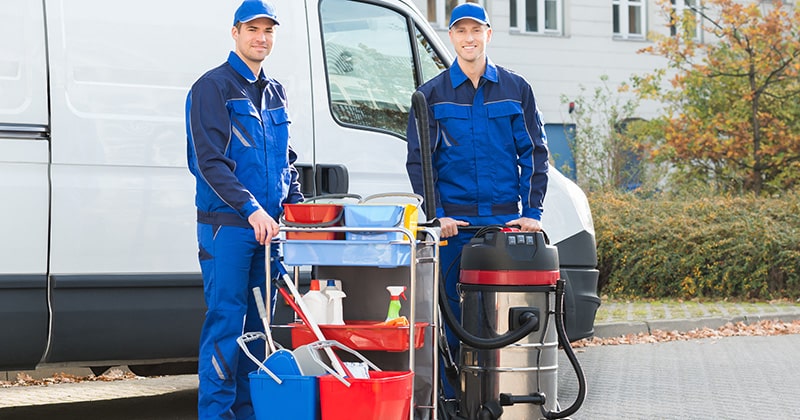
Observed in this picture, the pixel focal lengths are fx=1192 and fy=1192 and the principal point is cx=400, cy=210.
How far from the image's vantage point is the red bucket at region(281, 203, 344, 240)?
4.55 m

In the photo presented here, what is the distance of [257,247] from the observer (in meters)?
5.05

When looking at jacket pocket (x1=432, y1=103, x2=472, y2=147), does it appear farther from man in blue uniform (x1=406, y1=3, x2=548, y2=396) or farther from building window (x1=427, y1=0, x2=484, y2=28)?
building window (x1=427, y1=0, x2=484, y2=28)

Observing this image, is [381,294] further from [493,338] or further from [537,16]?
[537,16]

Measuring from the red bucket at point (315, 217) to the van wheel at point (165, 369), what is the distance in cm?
222

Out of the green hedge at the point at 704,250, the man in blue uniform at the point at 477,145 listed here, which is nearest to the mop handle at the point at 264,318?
the man in blue uniform at the point at 477,145

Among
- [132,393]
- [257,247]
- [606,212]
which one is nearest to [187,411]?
[132,393]

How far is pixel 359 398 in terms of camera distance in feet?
13.9

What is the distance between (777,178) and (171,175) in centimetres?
1293

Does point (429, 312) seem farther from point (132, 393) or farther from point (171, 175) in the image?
point (132, 393)

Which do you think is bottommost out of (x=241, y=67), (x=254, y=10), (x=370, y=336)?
(x=370, y=336)

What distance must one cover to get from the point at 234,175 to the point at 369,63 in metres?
1.69

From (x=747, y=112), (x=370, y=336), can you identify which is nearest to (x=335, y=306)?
(x=370, y=336)

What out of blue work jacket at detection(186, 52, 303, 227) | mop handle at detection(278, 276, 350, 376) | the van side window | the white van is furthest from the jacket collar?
the van side window

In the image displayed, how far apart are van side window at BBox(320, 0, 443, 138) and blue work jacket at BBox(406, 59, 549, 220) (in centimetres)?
67
